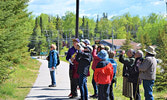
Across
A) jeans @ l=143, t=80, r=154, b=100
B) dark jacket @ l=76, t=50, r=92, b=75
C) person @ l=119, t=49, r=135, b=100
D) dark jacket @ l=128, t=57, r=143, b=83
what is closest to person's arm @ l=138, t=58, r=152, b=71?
dark jacket @ l=128, t=57, r=143, b=83

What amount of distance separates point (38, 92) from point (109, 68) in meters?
4.11

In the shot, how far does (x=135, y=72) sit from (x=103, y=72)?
1.37 meters

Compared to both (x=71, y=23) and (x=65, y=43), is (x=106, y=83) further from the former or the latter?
(x=65, y=43)

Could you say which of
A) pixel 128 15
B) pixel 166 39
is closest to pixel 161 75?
pixel 166 39

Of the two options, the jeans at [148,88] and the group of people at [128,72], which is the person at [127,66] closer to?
the group of people at [128,72]

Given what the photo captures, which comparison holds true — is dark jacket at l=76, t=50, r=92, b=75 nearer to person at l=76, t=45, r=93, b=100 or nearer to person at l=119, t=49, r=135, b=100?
person at l=76, t=45, r=93, b=100

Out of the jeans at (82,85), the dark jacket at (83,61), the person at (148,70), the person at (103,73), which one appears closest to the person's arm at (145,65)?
the person at (148,70)

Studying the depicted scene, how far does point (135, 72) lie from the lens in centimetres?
748

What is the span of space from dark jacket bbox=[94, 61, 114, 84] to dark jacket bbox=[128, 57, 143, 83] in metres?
1.00

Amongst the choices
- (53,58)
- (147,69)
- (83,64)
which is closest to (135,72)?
(147,69)

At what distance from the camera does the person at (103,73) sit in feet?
21.7

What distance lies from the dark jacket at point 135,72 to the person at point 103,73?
39.5 inches

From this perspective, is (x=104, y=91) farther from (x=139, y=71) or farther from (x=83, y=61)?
(x=139, y=71)

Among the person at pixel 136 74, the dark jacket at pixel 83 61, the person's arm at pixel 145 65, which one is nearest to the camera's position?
the person's arm at pixel 145 65
